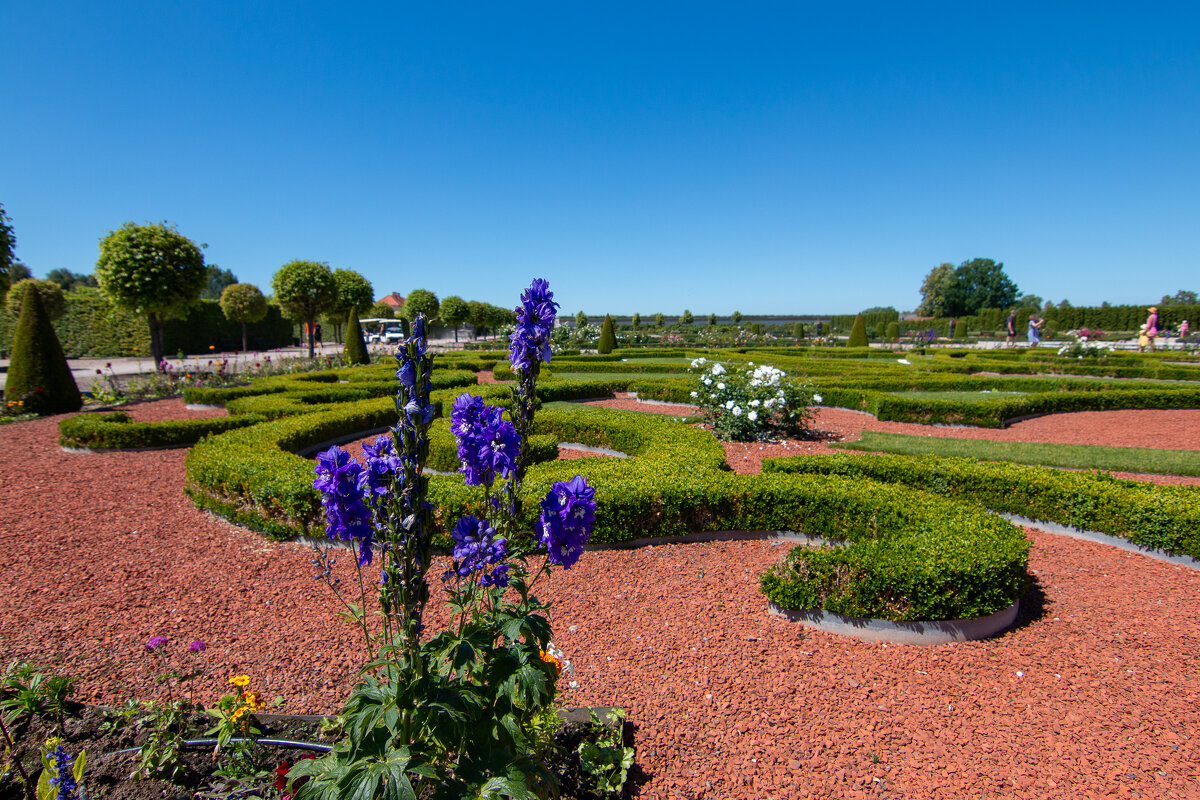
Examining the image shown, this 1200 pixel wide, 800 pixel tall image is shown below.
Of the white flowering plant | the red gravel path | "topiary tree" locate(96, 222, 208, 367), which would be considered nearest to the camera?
the red gravel path

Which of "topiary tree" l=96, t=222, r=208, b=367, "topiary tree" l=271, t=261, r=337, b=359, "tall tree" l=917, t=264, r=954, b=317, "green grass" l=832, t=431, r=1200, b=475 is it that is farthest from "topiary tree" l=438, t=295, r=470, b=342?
"tall tree" l=917, t=264, r=954, b=317

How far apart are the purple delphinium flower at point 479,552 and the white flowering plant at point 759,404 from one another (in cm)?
719

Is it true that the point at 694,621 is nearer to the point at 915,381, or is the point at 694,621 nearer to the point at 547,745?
the point at 547,745

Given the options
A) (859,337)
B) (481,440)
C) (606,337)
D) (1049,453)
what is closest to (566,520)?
(481,440)

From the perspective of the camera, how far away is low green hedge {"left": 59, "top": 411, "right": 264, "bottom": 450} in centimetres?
848

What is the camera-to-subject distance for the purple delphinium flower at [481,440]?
2004 mm

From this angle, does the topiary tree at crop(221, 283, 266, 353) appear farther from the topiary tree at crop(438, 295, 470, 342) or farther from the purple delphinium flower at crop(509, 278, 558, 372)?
the purple delphinium flower at crop(509, 278, 558, 372)

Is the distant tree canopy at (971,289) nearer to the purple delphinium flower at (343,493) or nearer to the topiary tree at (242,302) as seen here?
the topiary tree at (242,302)

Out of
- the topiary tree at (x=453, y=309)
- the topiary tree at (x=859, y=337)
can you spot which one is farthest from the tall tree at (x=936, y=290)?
the topiary tree at (x=453, y=309)

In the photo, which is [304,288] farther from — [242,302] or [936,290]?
[936,290]

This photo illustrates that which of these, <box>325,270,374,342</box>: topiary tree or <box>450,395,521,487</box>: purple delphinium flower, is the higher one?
<box>325,270,374,342</box>: topiary tree

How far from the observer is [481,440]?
6.69 feet

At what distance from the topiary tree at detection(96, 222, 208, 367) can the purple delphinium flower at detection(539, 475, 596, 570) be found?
19646 mm

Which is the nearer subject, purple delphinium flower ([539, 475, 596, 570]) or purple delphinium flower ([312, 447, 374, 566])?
purple delphinium flower ([312, 447, 374, 566])
